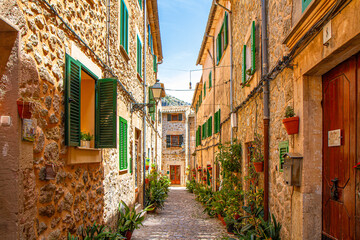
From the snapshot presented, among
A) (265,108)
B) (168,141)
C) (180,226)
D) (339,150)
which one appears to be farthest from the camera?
(168,141)

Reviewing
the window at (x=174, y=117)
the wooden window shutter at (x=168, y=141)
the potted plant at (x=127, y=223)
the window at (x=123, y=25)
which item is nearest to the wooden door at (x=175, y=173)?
the wooden window shutter at (x=168, y=141)

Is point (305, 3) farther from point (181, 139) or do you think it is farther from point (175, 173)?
point (175, 173)

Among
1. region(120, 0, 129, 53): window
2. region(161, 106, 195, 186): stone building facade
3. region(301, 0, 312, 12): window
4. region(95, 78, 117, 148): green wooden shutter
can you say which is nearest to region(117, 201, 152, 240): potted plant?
region(95, 78, 117, 148): green wooden shutter

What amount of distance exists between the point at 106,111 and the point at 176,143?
24498 mm

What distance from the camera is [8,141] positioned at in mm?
2436

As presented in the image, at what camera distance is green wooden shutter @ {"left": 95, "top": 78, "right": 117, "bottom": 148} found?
473 cm

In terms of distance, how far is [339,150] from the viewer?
3096mm

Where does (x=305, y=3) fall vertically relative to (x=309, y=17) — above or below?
above

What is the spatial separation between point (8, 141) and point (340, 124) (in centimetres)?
311

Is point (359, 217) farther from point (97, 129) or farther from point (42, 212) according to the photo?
point (97, 129)

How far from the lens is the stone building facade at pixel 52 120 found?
7.99 ft

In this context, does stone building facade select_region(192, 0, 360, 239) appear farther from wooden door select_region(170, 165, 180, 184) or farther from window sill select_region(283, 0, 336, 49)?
wooden door select_region(170, 165, 180, 184)

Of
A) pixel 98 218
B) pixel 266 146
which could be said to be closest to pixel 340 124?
pixel 266 146

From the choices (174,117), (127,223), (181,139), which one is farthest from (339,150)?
(174,117)
